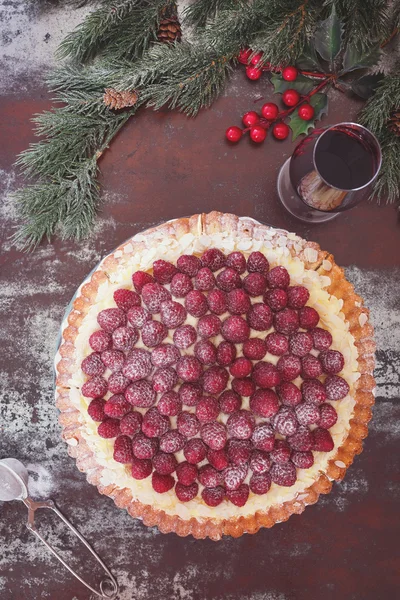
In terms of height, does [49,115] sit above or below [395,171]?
below

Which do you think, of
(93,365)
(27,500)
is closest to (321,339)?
(93,365)

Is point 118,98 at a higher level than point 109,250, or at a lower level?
higher

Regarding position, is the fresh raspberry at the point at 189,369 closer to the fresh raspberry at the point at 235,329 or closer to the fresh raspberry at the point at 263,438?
the fresh raspberry at the point at 235,329

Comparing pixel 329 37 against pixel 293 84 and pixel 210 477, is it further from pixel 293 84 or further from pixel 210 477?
pixel 210 477

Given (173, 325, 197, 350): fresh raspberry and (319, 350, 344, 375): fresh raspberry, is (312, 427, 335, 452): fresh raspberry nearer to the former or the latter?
(319, 350, 344, 375): fresh raspberry

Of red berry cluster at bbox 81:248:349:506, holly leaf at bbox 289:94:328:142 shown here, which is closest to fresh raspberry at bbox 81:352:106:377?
red berry cluster at bbox 81:248:349:506

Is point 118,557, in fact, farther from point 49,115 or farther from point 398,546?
point 49,115


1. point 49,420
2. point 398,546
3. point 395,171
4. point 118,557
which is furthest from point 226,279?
point 398,546

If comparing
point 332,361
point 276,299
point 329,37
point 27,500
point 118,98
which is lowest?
point 27,500
